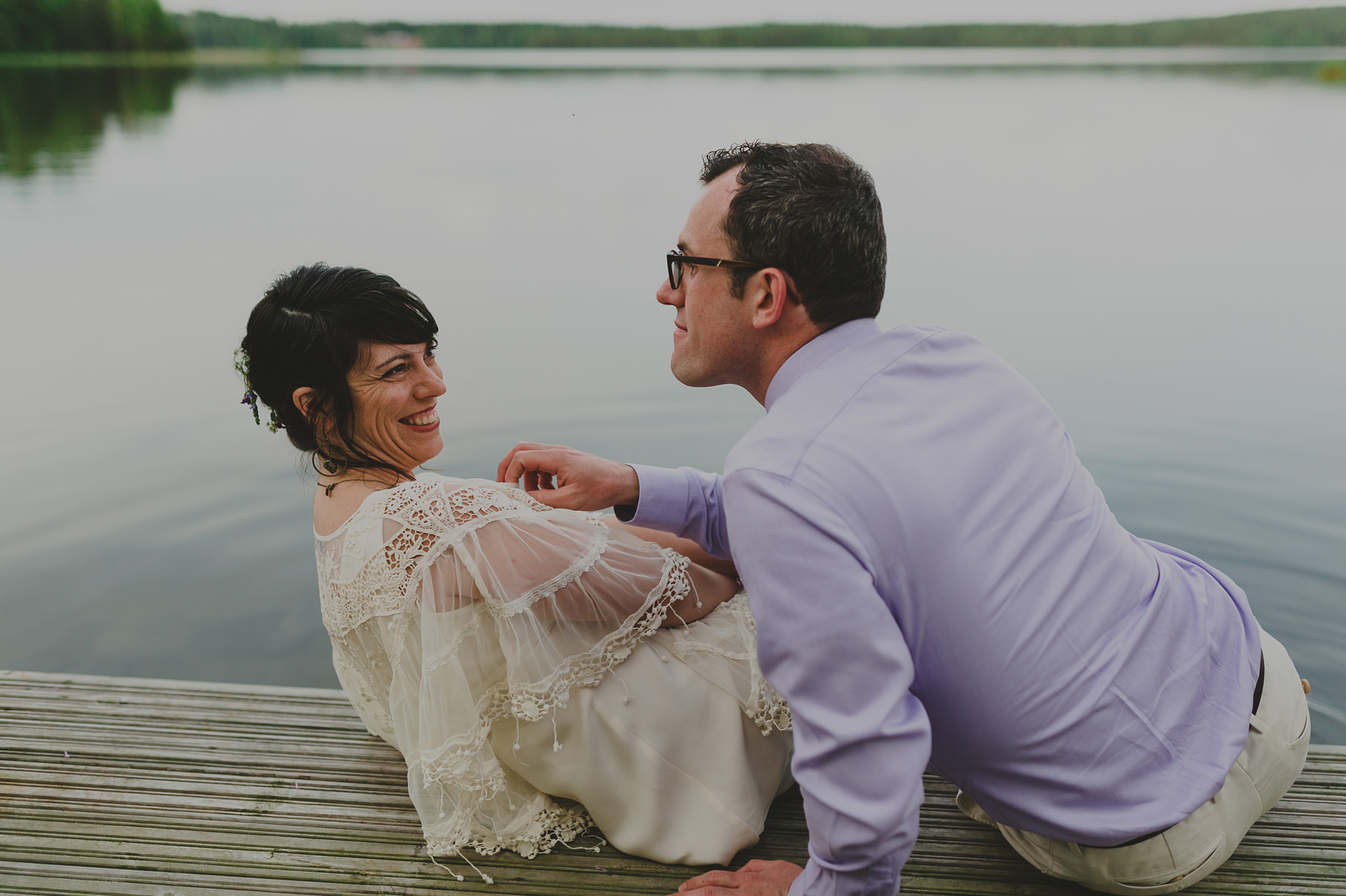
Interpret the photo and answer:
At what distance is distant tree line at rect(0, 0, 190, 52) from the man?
6024 cm

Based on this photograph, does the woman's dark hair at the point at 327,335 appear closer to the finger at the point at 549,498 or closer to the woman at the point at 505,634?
the woman at the point at 505,634

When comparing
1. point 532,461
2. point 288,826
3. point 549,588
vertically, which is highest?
point 532,461

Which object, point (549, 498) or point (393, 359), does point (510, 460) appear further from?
point (393, 359)

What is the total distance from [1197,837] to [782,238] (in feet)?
4.72

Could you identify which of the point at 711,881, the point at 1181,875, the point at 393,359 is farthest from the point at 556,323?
the point at 1181,875

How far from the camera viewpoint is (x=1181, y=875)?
6.60 feet

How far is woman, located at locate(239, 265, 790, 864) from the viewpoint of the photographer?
7.40 feet

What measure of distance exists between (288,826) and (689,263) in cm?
178

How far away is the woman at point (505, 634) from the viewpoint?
226 cm

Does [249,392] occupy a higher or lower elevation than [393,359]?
lower

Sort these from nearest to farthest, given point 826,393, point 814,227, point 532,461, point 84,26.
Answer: point 826,393, point 814,227, point 532,461, point 84,26

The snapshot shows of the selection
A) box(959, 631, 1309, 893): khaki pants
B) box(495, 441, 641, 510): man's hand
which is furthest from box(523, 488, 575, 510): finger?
box(959, 631, 1309, 893): khaki pants

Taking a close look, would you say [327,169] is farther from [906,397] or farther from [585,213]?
[906,397]

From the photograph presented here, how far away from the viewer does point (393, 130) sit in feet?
93.3
